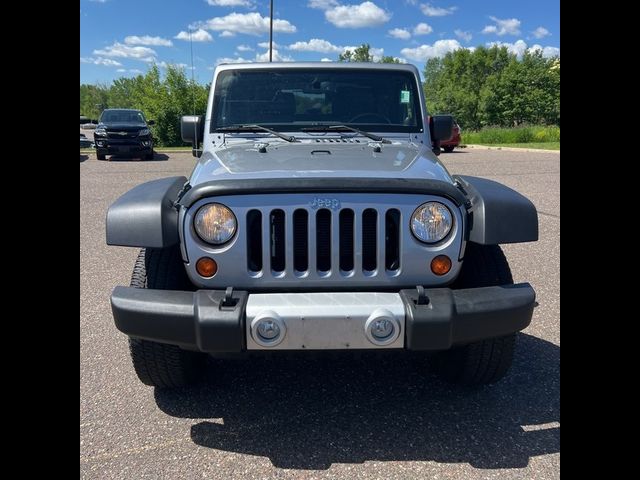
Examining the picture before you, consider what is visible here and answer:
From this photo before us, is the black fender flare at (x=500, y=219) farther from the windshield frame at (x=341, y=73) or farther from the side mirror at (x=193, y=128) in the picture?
the side mirror at (x=193, y=128)

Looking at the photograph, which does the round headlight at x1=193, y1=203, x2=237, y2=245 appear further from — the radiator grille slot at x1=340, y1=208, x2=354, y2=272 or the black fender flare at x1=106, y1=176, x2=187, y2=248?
the radiator grille slot at x1=340, y1=208, x2=354, y2=272

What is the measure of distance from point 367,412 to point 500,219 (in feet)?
3.87

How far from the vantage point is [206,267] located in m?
2.47

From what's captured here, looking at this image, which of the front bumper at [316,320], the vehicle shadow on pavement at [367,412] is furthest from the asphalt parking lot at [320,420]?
the front bumper at [316,320]

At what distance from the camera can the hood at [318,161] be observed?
258 cm

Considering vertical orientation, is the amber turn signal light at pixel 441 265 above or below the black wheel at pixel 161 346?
above

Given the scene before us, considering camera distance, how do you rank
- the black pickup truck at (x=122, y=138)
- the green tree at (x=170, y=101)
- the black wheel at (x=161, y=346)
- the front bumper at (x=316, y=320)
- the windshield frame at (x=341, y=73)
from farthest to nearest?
the green tree at (x=170, y=101) → the black pickup truck at (x=122, y=138) → the windshield frame at (x=341, y=73) → the black wheel at (x=161, y=346) → the front bumper at (x=316, y=320)

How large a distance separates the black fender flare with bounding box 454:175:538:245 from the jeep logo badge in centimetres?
63

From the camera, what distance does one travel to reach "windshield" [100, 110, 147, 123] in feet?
60.0

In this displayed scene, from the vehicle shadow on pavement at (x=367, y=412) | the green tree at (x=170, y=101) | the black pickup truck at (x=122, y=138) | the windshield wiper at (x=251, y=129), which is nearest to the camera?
the vehicle shadow on pavement at (x=367, y=412)

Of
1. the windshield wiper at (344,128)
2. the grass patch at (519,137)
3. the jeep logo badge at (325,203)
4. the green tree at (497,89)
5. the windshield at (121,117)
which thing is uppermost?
the green tree at (497,89)

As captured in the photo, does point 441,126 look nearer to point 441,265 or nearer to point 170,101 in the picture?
point 441,265

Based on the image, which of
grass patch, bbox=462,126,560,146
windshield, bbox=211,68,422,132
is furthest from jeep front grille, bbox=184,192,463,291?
grass patch, bbox=462,126,560,146
